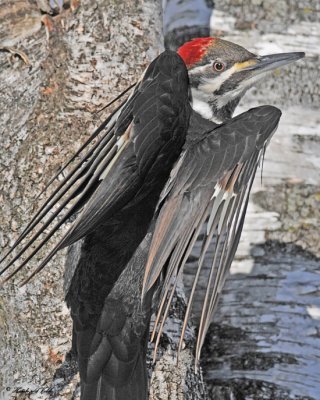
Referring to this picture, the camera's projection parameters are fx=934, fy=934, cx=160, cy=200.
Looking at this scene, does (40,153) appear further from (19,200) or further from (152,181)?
(152,181)

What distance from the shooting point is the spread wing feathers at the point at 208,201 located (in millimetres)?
3184

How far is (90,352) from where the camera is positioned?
338 centimetres

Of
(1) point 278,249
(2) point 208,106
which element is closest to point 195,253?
(1) point 278,249

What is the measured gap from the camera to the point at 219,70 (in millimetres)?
3883

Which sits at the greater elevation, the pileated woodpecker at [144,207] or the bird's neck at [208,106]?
the bird's neck at [208,106]

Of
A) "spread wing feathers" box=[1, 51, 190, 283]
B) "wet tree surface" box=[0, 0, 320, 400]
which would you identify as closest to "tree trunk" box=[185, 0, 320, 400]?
"wet tree surface" box=[0, 0, 320, 400]

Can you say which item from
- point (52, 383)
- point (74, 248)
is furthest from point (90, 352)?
point (74, 248)

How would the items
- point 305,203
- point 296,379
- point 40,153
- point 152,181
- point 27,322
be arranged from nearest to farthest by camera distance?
point 152,181
point 27,322
point 40,153
point 296,379
point 305,203

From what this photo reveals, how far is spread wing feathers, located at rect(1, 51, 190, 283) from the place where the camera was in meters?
2.97

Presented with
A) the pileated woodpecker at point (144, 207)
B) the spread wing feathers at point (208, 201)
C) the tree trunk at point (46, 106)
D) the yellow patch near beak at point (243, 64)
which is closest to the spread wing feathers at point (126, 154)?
the pileated woodpecker at point (144, 207)

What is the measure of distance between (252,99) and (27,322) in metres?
1.82

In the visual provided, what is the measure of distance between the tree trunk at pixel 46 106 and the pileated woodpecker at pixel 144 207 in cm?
16

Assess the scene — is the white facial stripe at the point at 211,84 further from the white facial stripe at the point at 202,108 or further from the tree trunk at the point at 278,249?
the tree trunk at the point at 278,249

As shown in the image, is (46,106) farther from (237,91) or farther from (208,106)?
(237,91)
